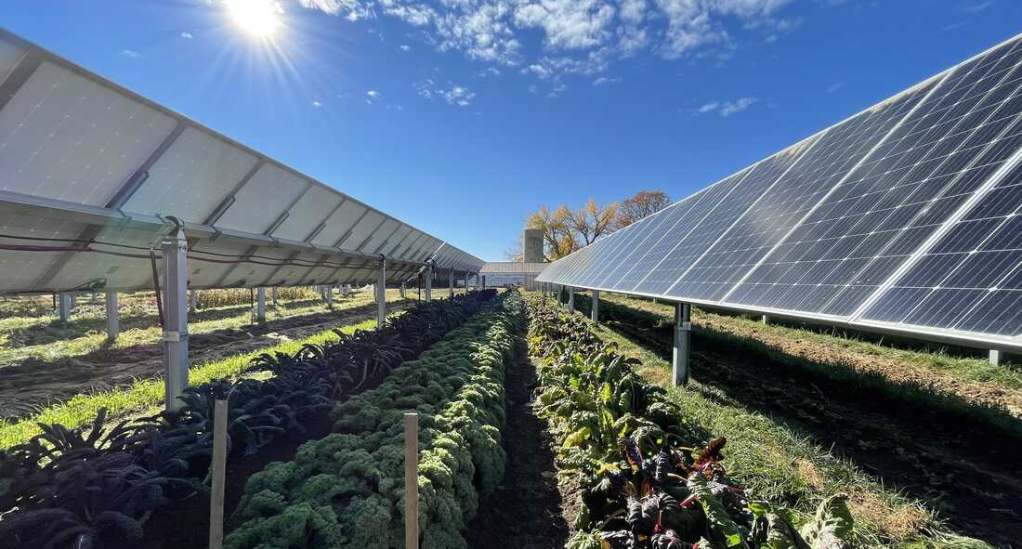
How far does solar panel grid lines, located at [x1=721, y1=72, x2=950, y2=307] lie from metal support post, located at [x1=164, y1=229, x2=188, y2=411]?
6.18 meters

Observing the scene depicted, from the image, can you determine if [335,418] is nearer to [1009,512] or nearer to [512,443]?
[512,443]

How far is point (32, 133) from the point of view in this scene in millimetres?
3369

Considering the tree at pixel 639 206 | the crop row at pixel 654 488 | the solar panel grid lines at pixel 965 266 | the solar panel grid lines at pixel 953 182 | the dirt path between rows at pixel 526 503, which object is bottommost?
the dirt path between rows at pixel 526 503

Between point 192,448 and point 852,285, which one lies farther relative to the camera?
point 852,285

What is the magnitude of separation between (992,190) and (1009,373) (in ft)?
23.9

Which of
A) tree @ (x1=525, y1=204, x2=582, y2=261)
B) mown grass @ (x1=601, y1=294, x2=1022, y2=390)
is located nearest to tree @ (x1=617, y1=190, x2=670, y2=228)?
tree @ (x1=525, y1=204, x2=582, y2=261)

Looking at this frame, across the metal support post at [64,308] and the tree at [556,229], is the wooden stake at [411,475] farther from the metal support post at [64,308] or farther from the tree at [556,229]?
the tree at [556,229]

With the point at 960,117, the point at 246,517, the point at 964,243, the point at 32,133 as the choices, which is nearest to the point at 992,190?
the point at 964,243

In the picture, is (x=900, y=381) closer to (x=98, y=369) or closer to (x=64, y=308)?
(x=98, y=369)

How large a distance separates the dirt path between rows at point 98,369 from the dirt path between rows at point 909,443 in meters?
10.9

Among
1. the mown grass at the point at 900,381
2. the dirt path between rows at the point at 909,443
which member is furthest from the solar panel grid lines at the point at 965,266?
the mown grass at the point at 900,381

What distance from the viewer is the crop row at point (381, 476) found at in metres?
2.59

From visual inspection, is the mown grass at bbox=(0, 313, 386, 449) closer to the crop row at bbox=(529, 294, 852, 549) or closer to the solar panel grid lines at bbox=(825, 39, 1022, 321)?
the crop row at bbox=(529, 294, 852, 549)

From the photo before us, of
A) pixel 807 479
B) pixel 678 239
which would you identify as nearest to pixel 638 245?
pixel 678 239
